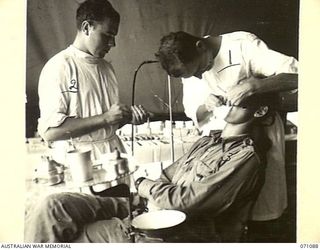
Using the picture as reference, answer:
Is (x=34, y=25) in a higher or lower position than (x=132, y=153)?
higher

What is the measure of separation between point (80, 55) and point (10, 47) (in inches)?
9.5

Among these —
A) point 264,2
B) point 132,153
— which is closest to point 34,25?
point 132,153

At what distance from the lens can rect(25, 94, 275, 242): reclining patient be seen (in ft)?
5.60

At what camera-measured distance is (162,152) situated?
176cm

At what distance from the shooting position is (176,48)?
69.2 inches

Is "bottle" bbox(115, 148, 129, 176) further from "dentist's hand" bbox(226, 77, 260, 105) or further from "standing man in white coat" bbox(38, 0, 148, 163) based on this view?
"dentist's hand" bbox(226, 77, 260, 105)

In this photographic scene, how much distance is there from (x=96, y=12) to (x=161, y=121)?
44cm

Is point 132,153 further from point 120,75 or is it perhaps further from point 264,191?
point 264,191

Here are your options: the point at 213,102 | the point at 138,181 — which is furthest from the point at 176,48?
the point at 138,181

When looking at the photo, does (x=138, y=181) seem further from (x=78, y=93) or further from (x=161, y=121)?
(x=78, y=93)

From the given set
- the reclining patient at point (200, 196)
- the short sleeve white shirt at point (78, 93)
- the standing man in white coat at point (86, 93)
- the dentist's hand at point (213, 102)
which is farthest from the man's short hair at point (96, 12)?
the reclining patient at point (200, 196)

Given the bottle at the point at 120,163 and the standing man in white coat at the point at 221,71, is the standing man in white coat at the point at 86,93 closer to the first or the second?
the bottle at the point at 120,163

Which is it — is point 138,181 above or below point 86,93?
below

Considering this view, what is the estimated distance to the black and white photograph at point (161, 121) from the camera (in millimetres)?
1719
